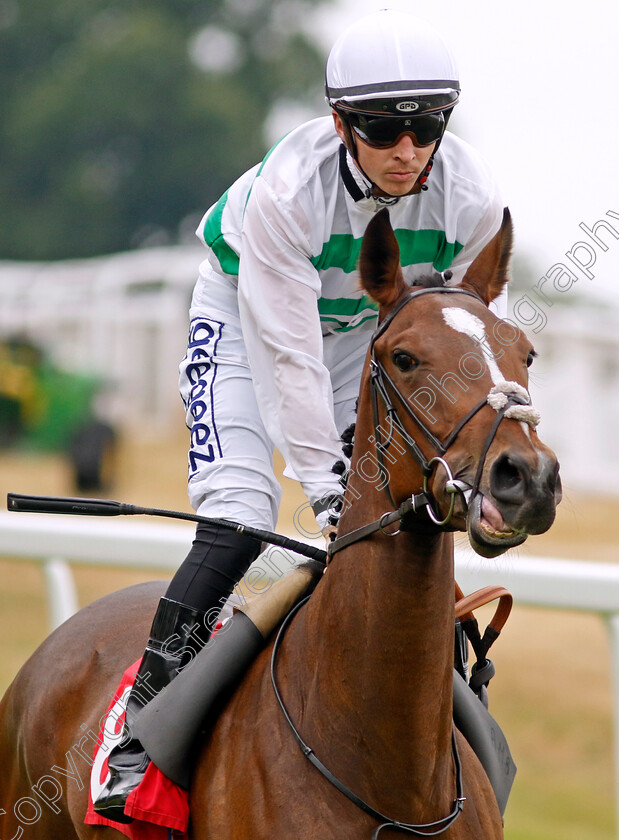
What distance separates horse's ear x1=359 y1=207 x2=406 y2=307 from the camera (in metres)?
2.95

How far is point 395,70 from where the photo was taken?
3.21m

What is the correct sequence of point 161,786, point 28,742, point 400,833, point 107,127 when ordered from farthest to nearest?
1. point 107,127
2. point 28,742
3. point 161,786
4. point 400,833

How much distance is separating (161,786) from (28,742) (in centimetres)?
118

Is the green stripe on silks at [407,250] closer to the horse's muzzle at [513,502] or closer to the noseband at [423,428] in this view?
the noseband at [423,428]

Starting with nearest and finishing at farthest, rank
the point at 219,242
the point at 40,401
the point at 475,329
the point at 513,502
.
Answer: the point at 513,502 < the point at 475,329 < the point at 219,242 < the point at 40,401

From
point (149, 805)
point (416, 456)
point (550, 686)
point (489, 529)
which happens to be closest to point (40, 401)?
point (550, 686)

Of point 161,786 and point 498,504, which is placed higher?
point 498,504

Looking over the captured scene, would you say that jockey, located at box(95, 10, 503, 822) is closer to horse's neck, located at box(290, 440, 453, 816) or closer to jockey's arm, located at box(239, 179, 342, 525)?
jockey's arm, located at box(239, 179, 342, 525)

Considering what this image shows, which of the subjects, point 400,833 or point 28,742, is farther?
point 28,742

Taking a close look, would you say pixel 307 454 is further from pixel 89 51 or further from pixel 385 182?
pixel 89 51

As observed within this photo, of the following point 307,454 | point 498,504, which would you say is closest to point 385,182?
point 307,454

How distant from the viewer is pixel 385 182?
330 centimetres

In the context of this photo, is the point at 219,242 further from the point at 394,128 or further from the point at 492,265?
the point at 492,265

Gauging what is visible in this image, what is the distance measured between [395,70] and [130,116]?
137 ft
